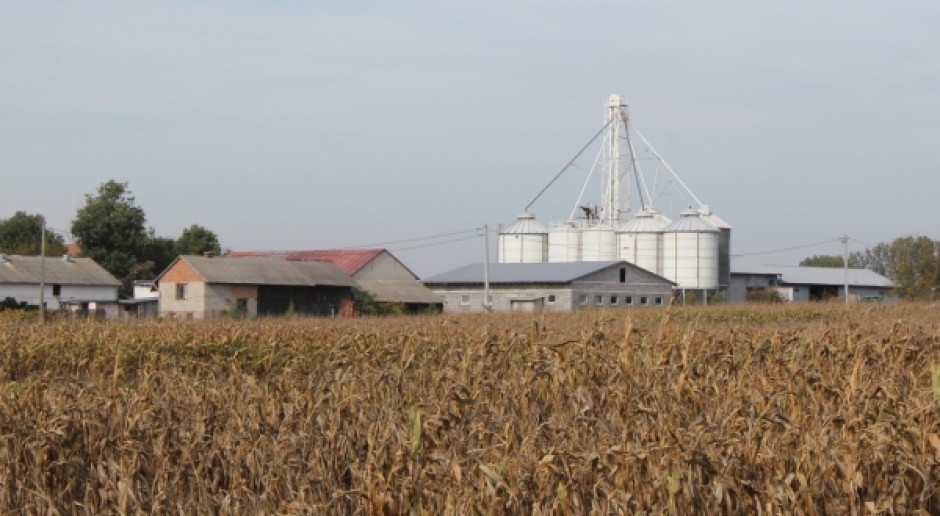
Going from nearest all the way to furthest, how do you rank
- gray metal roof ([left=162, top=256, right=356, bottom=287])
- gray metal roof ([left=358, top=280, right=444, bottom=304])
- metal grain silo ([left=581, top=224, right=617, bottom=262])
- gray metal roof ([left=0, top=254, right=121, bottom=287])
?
gray metal roof ([left=162, top=256, right=356, bottom=287]) → gray metal roof ([left=358, top=280, right=444, bottom=304]) → gray metal roof ([left=0, top=254, right=121, bottom=287]) → metal grain silo ([left=581, top=224, right=617, bottom=262])

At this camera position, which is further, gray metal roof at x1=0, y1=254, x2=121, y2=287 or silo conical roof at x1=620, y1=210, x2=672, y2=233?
silo conical roof at x1=620, y1=210, x2=672, y2=233

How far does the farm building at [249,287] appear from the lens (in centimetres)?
5959

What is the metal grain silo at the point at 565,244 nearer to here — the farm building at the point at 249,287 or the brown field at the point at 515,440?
the farm building at the point at 249,287

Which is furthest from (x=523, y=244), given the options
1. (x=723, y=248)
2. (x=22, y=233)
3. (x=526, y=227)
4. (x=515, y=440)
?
(x=515, y=440)

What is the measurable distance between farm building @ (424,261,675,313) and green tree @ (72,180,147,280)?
29.4 meters

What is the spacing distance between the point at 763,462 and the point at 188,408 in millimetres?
4604

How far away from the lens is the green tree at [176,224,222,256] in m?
99.6

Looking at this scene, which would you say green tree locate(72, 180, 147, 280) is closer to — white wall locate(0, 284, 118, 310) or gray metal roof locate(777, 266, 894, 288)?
white wall locate(0, 284, 118, 310)

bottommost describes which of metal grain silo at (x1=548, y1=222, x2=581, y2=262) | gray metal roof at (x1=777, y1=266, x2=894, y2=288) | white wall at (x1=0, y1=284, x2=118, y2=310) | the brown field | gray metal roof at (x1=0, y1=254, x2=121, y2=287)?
the brown field

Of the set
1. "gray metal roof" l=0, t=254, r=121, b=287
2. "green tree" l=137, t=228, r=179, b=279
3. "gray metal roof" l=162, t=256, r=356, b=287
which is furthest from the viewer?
"green tree" l=137, t=228, r=179, b=279

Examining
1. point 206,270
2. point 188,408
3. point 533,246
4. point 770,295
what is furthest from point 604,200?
point 188,408

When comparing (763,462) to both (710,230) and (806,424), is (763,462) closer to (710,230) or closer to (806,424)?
(806,424)

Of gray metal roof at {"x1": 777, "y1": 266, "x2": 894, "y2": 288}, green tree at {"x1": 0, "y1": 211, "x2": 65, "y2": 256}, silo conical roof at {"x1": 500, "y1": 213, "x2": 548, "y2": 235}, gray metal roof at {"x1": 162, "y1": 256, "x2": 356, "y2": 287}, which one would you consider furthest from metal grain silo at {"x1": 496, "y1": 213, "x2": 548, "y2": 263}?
green tree at {"x1": 0, "y1": 211, "x2": 65, "y2": 256}

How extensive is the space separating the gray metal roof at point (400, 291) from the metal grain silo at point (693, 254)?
1674 centimetres
